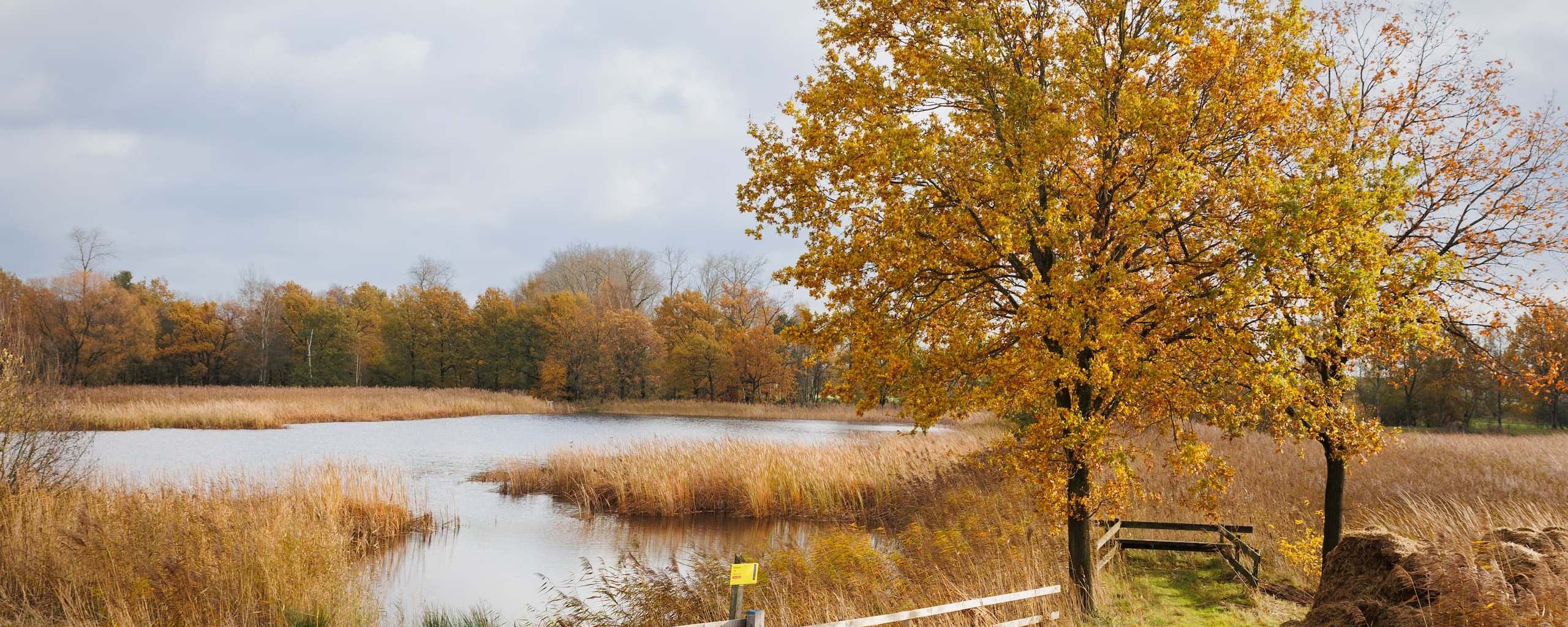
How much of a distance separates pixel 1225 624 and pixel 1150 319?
133 inches

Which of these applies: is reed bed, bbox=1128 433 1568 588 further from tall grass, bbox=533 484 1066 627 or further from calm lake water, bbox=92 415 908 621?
calm lake water, bbox=92 415 908 621

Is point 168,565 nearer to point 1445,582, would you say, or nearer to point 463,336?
point 1445,582

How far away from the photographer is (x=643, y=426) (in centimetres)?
4000

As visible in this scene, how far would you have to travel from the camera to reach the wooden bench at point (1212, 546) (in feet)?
32.0

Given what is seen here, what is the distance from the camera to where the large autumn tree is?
722 cm

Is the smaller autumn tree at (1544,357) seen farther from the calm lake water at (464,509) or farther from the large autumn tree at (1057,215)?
the calm lake water at (464,509)

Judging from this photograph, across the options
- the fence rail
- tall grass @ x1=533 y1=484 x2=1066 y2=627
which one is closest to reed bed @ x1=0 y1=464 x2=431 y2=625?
tall grass @ x1=533 y1=484 x2=1066 y2=627

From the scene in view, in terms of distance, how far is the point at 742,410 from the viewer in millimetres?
52156

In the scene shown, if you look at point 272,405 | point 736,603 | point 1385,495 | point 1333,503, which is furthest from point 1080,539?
point 272,405

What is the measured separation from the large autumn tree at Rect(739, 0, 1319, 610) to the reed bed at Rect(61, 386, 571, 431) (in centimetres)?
2495

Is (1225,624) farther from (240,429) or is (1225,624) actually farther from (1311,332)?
(240,429)

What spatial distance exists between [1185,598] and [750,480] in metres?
9.34

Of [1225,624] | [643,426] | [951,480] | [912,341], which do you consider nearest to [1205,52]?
[912,341]

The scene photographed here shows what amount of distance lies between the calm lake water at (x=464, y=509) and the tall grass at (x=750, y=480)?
68 centimetres
